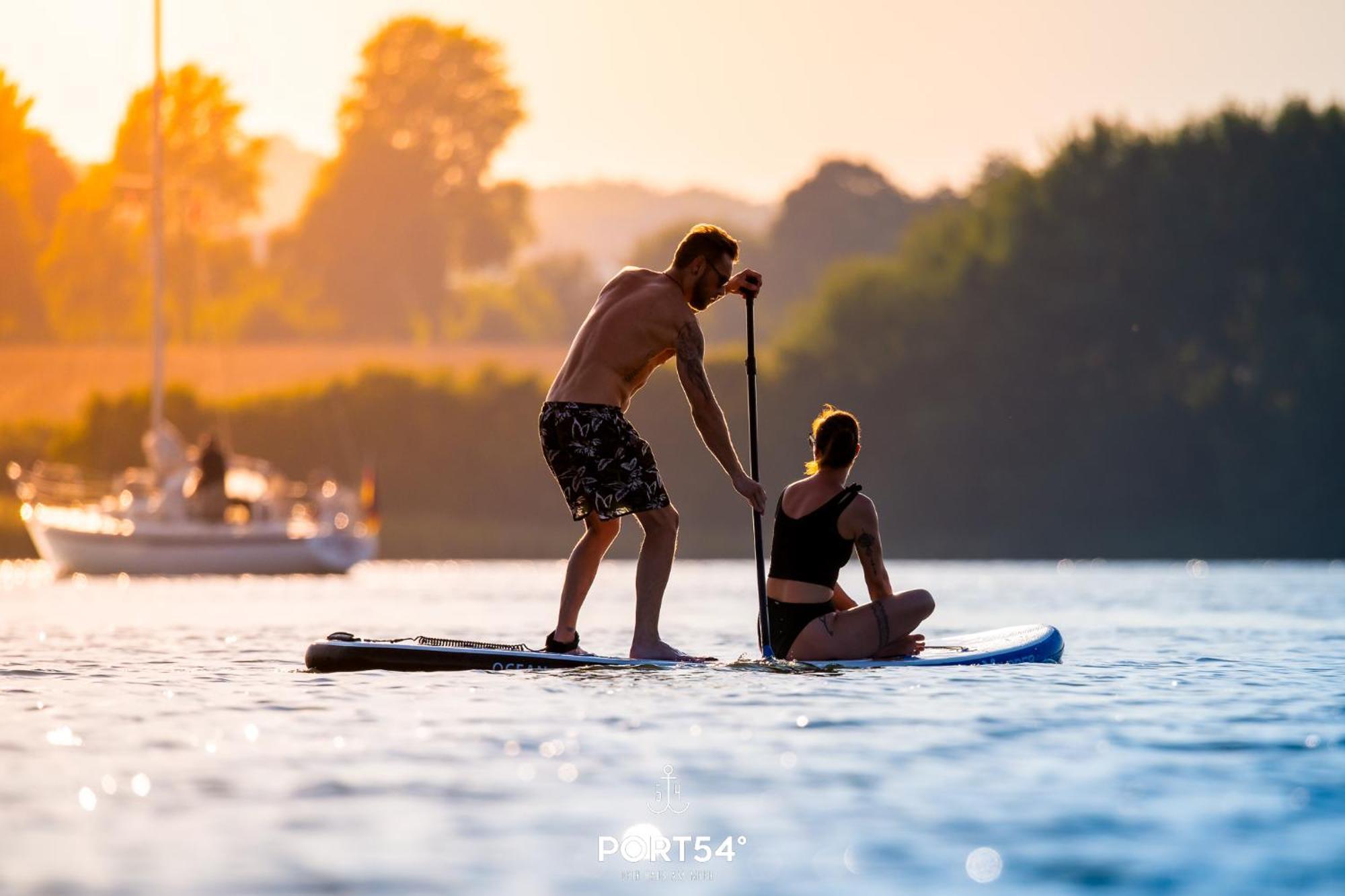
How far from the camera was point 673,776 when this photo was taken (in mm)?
6195

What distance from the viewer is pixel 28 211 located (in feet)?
139

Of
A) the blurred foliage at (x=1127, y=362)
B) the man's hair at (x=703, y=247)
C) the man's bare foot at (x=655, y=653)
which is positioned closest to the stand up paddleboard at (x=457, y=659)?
the man's bare foot at (x=655, y=653)

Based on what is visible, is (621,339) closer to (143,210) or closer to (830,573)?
(830,573)

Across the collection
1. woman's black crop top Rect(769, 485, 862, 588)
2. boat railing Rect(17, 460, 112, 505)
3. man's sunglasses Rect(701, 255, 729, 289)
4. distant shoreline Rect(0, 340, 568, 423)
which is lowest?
woman's black crop top Rect(769, 485, 862, 588)

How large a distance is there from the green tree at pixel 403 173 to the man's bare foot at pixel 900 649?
177ft

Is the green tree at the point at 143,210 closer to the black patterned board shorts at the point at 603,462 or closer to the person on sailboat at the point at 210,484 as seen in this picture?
the person on sailboat at the point at 210,484

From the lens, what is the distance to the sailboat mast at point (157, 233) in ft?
99.8

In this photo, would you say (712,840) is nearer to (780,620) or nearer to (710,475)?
(780,620)

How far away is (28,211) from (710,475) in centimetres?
1479

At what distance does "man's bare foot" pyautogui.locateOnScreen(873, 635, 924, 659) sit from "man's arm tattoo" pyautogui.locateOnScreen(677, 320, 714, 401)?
1390 millimetres

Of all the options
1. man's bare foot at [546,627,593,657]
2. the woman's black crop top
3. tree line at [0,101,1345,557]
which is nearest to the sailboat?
tree line at [0,101,1345,557]

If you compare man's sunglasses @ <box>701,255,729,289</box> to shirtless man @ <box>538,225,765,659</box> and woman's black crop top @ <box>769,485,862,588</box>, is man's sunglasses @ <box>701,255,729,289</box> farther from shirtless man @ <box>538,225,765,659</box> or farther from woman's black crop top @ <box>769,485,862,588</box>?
woman's black crop top @ <box>769,485,862,588</box>

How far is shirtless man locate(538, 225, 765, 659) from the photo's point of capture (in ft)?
30.0

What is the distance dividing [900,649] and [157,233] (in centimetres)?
2337
